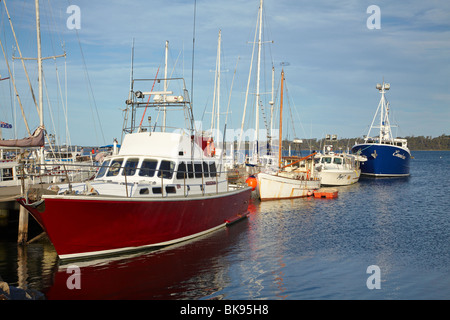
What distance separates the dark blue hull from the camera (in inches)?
2251

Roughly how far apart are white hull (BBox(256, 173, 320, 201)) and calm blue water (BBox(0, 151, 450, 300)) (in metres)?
8.74

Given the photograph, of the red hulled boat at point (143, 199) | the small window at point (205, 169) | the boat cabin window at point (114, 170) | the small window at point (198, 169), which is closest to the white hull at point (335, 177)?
the red hulled boat at point (143, 199)

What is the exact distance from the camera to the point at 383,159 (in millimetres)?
58469

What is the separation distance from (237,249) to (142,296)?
6152 millimetres

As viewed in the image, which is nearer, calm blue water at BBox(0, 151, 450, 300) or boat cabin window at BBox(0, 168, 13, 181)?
calm blue water at BBox(0, 151, 450, 300)

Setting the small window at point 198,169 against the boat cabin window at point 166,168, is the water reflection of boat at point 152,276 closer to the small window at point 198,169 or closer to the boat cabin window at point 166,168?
the boat cabin window at point 166,168

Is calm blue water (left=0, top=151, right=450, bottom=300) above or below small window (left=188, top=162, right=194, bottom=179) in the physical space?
below

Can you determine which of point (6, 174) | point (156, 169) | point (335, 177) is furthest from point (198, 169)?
point (335, 177)

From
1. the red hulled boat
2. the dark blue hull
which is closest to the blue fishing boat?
the dark blue hull

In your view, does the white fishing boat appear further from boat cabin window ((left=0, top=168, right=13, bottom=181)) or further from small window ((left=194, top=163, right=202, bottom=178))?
boat cabin window ((left=0, top=168, right=13, bottom=181))

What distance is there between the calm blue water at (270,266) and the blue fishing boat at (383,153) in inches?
1468
